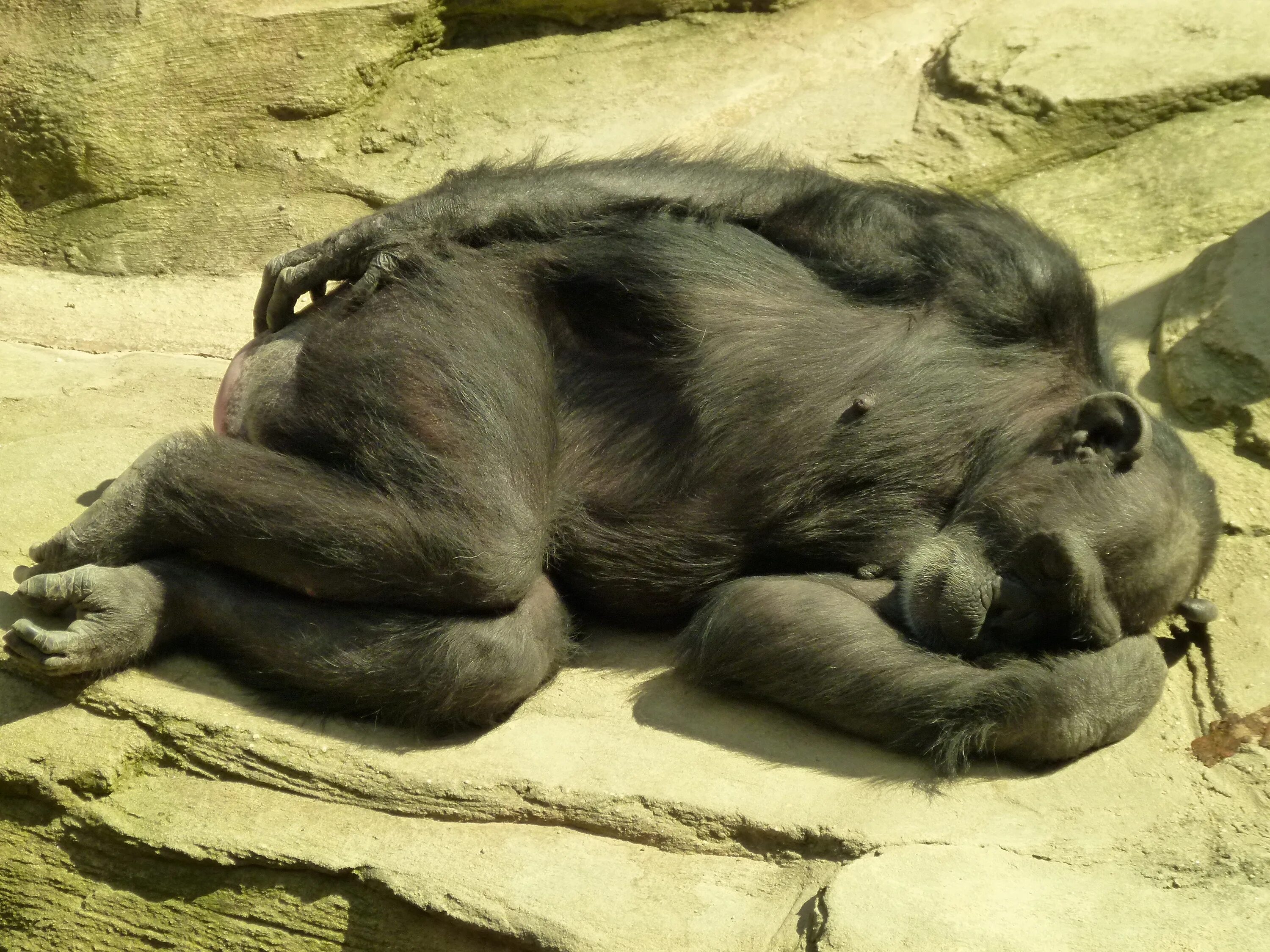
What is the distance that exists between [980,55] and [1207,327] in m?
2.70

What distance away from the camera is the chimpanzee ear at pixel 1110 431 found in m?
4.41

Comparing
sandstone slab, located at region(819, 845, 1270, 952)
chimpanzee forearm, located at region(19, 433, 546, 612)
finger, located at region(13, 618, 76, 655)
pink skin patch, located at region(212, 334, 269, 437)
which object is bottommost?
sandstone slab, located at region(819, 845, 1270, 952)

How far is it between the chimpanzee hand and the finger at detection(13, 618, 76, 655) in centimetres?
134

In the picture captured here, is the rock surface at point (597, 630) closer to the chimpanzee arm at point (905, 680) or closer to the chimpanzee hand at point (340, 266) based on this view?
the chimpanzee arm at point (905, 680)

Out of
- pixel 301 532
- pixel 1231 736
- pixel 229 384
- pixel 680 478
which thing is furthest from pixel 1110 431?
pixel 229 384

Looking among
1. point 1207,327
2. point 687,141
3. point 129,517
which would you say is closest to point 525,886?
point 129,517

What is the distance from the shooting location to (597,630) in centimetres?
502

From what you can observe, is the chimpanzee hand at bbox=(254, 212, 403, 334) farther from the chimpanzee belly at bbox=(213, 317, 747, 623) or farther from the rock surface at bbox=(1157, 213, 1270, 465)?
the rock surface at bbox=(1157, 213, 1270, 465)

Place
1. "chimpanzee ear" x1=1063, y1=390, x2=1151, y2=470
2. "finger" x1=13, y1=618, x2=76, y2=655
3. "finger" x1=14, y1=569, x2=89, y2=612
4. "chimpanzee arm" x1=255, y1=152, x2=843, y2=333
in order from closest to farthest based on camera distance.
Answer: "finger" x1=13, y1=618, x2=76, y2=655 → "finger" x1=14, y1=569, x2=89, y2=612 → "chimpanzee ear" x1=1063, y1=390, x2=1151, y2=470 → "chimpanzee arm" x1=255, y1=152, x2=843, y2=333

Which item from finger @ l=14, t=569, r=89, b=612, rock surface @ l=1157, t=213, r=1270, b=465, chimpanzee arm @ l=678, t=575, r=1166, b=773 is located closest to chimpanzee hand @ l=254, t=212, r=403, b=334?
finger @ l=14, t=569, r=89, b=612

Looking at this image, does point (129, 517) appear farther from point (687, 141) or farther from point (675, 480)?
point (687, 141)

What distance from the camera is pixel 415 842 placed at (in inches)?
156

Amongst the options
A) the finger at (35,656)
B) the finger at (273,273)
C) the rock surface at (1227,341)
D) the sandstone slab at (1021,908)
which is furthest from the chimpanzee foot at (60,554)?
the rock surface at (1227,341)

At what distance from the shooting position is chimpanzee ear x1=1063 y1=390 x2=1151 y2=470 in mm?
4414
